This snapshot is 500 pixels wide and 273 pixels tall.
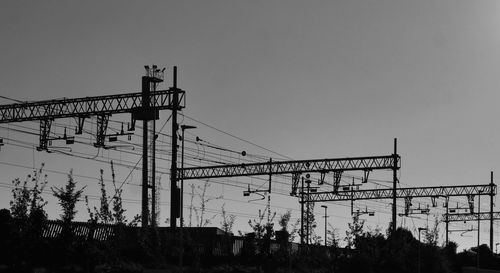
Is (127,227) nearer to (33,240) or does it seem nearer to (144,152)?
(33,240)

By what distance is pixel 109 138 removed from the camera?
160 feet

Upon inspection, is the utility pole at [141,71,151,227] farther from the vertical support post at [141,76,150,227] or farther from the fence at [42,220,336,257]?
the fence at [42,220,336,257]

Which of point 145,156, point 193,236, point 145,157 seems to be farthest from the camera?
point 145,156

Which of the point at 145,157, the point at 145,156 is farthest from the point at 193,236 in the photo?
the point at 145,156

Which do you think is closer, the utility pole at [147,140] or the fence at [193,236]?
the fence at [193,236]

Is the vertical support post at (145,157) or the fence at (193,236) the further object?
the vertical support post at (145,157)

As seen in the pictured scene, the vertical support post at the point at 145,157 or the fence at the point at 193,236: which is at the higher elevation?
the vertical support post at the point at 145,157

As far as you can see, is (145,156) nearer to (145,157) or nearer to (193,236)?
(145,157)

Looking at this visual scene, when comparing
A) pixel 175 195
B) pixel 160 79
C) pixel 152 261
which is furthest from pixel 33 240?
pixel 160 79

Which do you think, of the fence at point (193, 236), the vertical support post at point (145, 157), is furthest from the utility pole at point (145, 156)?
the fence at point (193, 236)

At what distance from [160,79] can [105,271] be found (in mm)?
24357

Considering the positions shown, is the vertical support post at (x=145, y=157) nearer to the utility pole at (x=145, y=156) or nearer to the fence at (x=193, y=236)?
the utility pole at (x=145, y=156)

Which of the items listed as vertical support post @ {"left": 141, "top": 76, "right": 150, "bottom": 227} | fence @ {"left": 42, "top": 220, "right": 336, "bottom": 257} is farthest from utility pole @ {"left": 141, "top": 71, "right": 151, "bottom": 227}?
fence @ {"left": 42, "top": 220, "right": 336, "bottom": 257}

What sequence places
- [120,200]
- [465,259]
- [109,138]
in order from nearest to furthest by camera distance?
[120,200] < [109,138] < [465,259]
